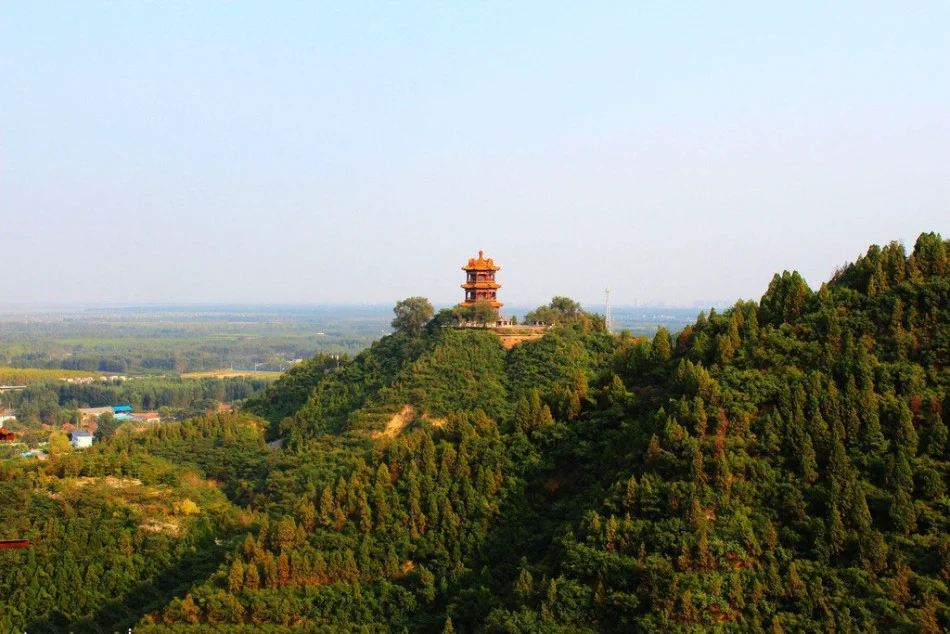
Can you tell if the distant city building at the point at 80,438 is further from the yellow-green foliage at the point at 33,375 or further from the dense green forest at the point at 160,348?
the dense green forest at the point at 160,348

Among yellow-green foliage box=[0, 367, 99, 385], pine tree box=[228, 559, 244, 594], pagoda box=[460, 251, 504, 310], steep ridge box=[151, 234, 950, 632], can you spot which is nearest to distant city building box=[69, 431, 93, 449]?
pagoda box=[460, 251, 504, 310]

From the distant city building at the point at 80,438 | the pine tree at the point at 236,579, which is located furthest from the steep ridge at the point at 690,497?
the distant city building at the point at 80,438

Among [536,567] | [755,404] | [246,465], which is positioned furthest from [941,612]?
[246,465]

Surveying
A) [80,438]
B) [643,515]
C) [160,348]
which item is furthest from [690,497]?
[160,348]

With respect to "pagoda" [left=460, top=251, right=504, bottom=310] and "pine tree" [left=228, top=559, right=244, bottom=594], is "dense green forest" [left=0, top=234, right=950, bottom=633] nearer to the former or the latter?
"pine tree" [left=228, top=559, right=244, bottom=594]

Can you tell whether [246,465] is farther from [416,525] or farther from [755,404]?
[755,404]

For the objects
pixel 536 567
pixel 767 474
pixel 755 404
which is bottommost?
pixel 536 567
